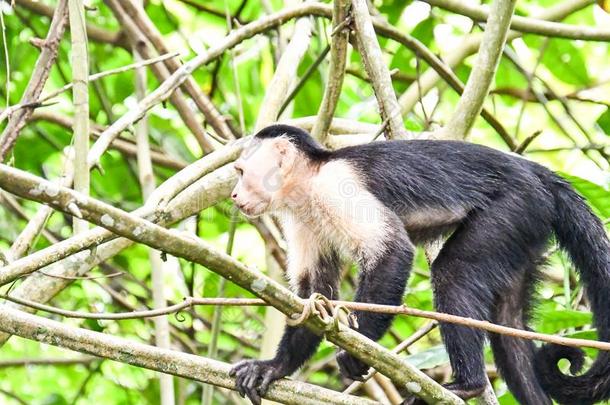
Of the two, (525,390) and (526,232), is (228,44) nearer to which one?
(526,232)

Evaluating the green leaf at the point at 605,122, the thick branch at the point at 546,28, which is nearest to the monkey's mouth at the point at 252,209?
the thick branch at the point at 546,28

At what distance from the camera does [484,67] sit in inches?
176

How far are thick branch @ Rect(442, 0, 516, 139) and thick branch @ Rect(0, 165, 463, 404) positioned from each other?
6.40 ft

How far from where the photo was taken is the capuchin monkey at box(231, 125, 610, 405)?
Result: 3.92 meters

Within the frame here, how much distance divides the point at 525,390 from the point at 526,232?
0.68 metres

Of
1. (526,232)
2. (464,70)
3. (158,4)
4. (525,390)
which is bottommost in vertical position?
(525,390)

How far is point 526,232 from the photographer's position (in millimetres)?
4109

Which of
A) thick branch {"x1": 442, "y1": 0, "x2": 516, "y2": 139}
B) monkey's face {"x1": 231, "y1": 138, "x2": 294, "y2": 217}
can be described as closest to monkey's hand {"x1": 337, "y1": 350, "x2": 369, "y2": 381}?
monkey's face {"x1": 231, "y1": 138, "x2": 294, "y2": 217}

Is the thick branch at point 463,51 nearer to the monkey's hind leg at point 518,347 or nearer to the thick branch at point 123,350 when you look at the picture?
the monkey's hind leg at point 518,347

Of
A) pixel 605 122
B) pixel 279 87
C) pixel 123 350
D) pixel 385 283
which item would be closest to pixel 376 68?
pixel 279 87

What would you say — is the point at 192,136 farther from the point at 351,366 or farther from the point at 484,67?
the point at 351,366

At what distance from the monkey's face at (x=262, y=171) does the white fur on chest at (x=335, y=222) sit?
0.52 ft

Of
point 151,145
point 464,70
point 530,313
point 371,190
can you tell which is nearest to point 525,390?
point 530,313

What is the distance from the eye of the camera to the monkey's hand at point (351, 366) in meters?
3.76
